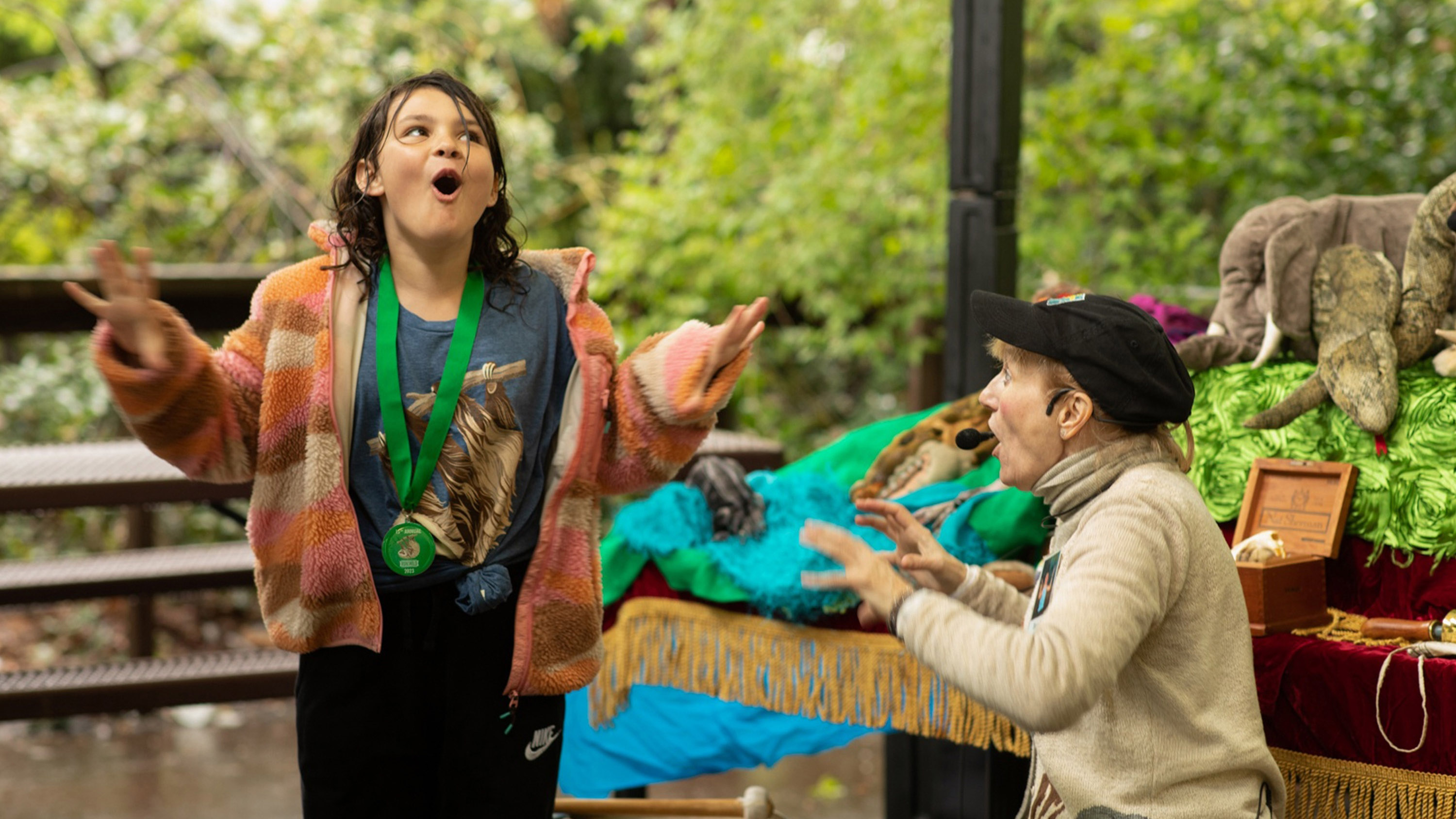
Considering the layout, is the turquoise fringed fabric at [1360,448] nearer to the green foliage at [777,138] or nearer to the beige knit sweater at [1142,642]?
the beige knit sweater at [1142,642]

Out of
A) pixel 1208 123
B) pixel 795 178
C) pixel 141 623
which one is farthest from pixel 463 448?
pixel 1208 123

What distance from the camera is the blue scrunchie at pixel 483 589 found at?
1.68m

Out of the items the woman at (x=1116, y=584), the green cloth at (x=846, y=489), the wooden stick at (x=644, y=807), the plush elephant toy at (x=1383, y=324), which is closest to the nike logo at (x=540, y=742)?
the green cloth at (x=846, y=489)

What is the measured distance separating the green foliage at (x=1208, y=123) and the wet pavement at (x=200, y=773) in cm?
217

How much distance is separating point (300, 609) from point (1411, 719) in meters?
1.71

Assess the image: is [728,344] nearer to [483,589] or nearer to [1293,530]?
[483,589]

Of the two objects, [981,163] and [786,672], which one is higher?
[981,163]

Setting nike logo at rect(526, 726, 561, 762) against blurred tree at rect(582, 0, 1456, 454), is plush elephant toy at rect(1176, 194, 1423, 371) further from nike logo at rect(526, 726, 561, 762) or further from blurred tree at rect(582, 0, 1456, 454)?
blurred tree at rect(582, 0, 1456, 454)

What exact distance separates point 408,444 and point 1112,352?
92 cm

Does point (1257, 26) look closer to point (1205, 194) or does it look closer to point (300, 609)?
point (1205, 194)

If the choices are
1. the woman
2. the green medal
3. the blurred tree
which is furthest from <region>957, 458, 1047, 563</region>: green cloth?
the blurred tree

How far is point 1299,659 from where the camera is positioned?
6.78ft

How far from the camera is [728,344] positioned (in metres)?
1.72

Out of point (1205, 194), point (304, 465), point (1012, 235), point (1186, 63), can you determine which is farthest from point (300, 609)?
point (1205, 194)
